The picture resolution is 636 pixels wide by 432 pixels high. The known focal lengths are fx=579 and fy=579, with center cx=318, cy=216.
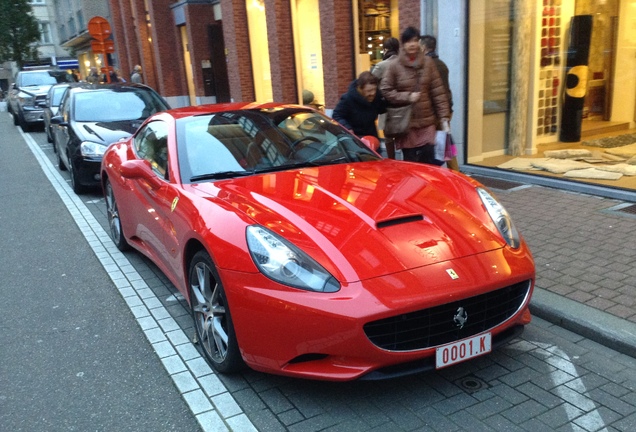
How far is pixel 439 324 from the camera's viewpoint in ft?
9.70

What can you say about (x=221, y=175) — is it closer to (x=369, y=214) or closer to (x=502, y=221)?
(x=369, y=214)

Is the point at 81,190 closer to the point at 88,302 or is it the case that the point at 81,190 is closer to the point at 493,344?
the point at 88,302

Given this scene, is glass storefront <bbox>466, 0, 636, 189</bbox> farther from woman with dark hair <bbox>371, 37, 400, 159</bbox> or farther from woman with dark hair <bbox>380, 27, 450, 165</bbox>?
woman with dark hair <bbox>380, 27, 450, 165</bbox>

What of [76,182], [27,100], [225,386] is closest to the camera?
[225,386]

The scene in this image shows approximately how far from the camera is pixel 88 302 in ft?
16.0

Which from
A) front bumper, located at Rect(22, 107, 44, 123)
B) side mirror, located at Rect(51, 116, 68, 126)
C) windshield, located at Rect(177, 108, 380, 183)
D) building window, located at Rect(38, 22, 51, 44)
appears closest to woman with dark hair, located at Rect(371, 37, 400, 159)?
windshield, located at Rect(177, 108, 380, 183)

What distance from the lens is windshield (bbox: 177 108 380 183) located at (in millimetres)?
4168

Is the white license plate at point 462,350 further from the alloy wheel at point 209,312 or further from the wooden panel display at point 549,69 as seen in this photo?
the wooden panel display at point 549,69

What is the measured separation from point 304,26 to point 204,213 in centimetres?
1036

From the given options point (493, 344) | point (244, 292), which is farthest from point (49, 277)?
point (493, 344)

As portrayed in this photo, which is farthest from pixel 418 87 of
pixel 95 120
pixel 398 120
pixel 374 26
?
pixel 95 120

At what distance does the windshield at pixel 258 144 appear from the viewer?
13.7ft

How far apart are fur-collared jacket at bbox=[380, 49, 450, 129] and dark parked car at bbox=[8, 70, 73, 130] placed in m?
17.2

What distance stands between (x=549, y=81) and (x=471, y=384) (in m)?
7.33
